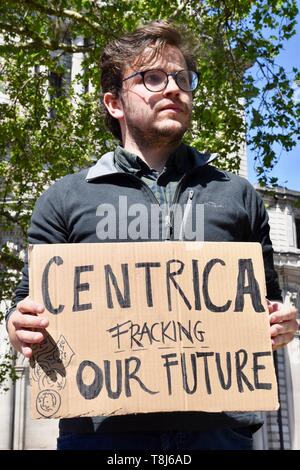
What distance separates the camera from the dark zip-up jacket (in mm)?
2373

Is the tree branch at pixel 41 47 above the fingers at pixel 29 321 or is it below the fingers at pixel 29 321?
above

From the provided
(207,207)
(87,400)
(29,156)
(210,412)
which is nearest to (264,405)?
(210,412)

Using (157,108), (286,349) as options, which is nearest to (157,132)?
(157,108)

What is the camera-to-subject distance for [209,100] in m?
12.0

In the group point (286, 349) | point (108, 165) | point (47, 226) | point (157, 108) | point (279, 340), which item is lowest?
point (279, 340)

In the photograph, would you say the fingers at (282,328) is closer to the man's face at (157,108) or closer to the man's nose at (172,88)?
the man's face at (157,108)

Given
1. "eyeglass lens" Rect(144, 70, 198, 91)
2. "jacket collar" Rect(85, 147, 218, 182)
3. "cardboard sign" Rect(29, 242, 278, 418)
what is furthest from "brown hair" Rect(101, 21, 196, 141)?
"cardboard sign" Rect(29, 242, 278, 418)

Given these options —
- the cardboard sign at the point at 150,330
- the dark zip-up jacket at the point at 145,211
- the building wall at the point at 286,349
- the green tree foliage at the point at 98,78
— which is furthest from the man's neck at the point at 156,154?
the building wall at the point at 286,349

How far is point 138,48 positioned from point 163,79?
247 millimetres

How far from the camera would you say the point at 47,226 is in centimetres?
246

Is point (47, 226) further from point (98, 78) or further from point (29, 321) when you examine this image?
point (98, 78)

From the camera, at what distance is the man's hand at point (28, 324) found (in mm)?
2088

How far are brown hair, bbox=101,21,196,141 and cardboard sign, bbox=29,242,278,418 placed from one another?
2.98 ft

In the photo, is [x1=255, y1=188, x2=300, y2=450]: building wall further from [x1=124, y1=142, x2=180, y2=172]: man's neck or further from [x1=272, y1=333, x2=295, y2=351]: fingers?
[x1=272, y1=333, x2=295, y2=351]: fingers
